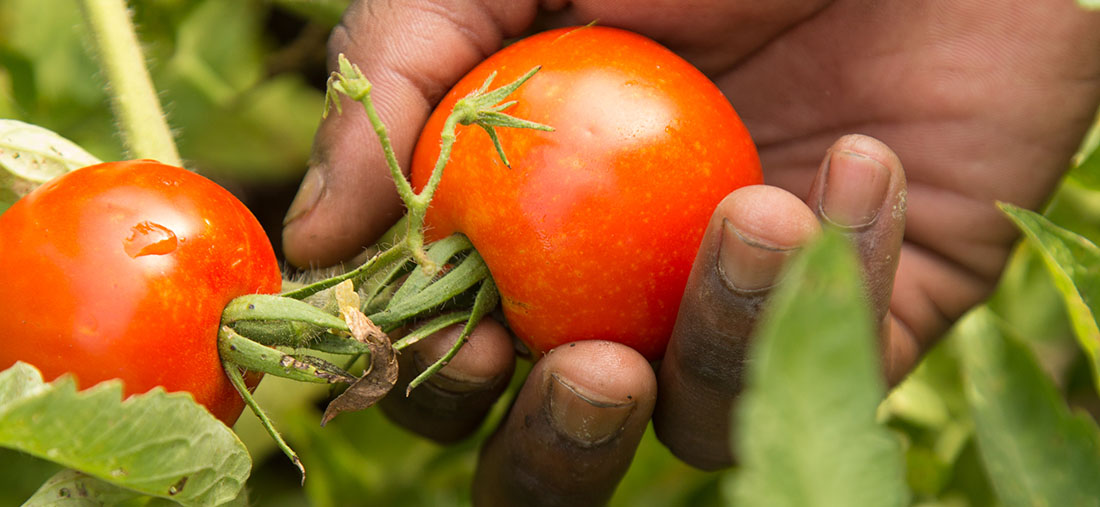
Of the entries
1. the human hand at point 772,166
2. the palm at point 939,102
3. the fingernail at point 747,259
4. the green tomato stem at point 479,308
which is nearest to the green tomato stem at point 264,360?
the green tomato stem at point 479,308

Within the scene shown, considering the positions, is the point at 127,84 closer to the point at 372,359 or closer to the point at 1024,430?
the point at 372,359

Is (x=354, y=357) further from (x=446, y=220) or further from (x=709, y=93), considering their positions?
(x=709, y=93)

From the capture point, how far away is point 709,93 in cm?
107

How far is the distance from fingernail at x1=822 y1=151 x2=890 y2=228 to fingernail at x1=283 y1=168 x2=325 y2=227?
68 centimetres

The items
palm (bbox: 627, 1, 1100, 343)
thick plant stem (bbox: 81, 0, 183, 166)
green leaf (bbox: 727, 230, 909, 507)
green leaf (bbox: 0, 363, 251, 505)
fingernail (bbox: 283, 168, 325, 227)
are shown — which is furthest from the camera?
palm (bbox: 627, 1, 1100, 343)

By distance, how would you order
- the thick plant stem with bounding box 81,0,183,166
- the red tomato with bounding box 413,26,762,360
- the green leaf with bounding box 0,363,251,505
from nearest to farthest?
the green leaf with bounding box 0,363,251,505 < the red tomato with bounding box 413,26,762,360 < the thick plant stem with bounding box 81,0,183,166

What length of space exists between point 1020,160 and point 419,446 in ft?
3.86

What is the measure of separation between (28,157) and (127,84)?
6.5 inches

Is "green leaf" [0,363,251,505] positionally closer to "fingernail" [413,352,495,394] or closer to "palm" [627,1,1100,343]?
"fingernail" [413,352,495,394]

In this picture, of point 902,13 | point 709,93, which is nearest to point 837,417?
point 709,93

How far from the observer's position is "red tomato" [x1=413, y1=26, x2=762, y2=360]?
97cm

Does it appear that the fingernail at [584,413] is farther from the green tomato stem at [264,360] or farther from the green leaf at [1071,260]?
the green leaf at [1071,260]

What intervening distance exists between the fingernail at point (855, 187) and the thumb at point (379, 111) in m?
0.56

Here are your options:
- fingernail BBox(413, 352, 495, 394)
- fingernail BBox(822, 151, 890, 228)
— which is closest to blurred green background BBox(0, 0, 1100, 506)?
fingernail BBox(413, 352, 495, 394)
